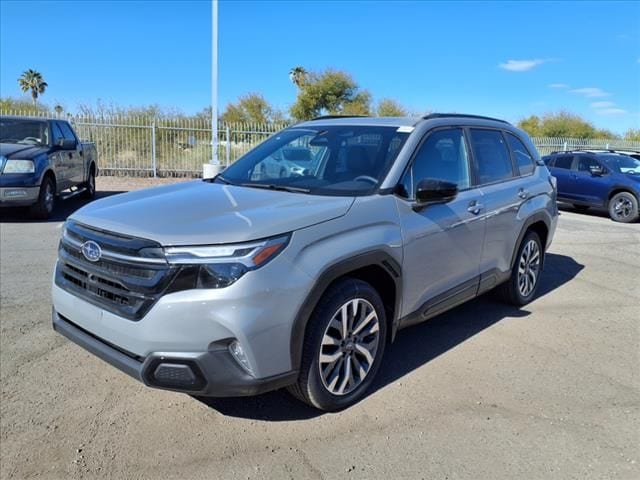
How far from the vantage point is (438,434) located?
3074mm

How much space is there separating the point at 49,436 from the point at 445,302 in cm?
279

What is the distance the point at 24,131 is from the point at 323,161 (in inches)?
326

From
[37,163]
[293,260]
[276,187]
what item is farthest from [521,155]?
[37,163]

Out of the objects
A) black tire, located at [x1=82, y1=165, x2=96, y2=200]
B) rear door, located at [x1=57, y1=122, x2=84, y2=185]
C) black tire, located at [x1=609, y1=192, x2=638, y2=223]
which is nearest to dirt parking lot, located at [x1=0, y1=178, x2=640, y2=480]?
rear door, located at [x1=57, y1=122, x2=84, y2=185]

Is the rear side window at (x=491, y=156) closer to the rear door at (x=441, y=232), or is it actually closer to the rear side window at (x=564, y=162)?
the rear door at (x=441, y=232)

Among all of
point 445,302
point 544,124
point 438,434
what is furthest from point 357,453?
point 544,124

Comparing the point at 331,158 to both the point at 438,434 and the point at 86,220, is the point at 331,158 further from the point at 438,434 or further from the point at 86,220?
the point at 438,434

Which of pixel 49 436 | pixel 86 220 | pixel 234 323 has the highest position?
pixel 86 220

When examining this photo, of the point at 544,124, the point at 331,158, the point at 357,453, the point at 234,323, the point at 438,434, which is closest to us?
the point at 234,323

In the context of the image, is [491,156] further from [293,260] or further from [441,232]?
[293,260]

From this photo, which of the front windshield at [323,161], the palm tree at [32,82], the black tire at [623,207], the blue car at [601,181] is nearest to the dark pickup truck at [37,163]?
the front windshield at [323,161]

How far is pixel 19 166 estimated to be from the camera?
8.85 m

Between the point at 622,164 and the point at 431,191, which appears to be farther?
the point at 622,164

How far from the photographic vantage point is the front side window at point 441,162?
12.1 ft
